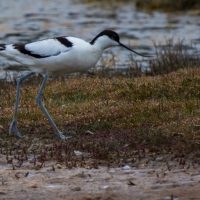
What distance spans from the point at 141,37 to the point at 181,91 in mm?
12296

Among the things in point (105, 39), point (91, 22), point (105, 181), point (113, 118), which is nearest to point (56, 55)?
point (105, 39)

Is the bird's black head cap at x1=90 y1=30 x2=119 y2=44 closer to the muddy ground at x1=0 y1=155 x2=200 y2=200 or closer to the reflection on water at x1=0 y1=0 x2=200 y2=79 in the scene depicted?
the muddy ground at x1=0 y1=155 x2=200 y2=200

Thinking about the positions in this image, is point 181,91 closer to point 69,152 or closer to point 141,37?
point 69,152

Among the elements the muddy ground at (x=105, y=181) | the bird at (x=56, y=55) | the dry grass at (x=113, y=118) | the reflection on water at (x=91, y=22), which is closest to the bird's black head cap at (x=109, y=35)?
the bird at (x=56, y=55)

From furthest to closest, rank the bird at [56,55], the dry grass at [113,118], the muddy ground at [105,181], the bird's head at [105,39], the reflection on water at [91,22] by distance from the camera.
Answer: the reflection on water at [91,22] → the bird's head at [105,39] → the bird at [56,55] → the dry grass at [113,118] → the muddy ground at [105,181]

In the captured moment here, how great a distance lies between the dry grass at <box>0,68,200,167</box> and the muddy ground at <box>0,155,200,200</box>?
222 mm

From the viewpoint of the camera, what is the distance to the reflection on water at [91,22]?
21.7 metres

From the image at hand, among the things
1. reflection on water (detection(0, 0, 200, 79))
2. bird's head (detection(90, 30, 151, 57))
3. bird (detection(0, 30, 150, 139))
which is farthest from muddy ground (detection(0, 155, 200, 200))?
reflection on water (detection(0, 0, 200, 79))

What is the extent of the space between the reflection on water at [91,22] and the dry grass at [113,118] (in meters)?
6.58

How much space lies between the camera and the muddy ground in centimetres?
612

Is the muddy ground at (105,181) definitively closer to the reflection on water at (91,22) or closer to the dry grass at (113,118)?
the dry grass at (113,118)

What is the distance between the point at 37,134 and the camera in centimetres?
843

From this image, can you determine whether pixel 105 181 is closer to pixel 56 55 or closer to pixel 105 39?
pixel 56 55

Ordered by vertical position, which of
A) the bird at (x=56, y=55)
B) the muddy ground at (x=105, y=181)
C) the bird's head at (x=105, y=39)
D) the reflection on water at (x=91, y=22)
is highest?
the bird's head at (x=105, y=39)
